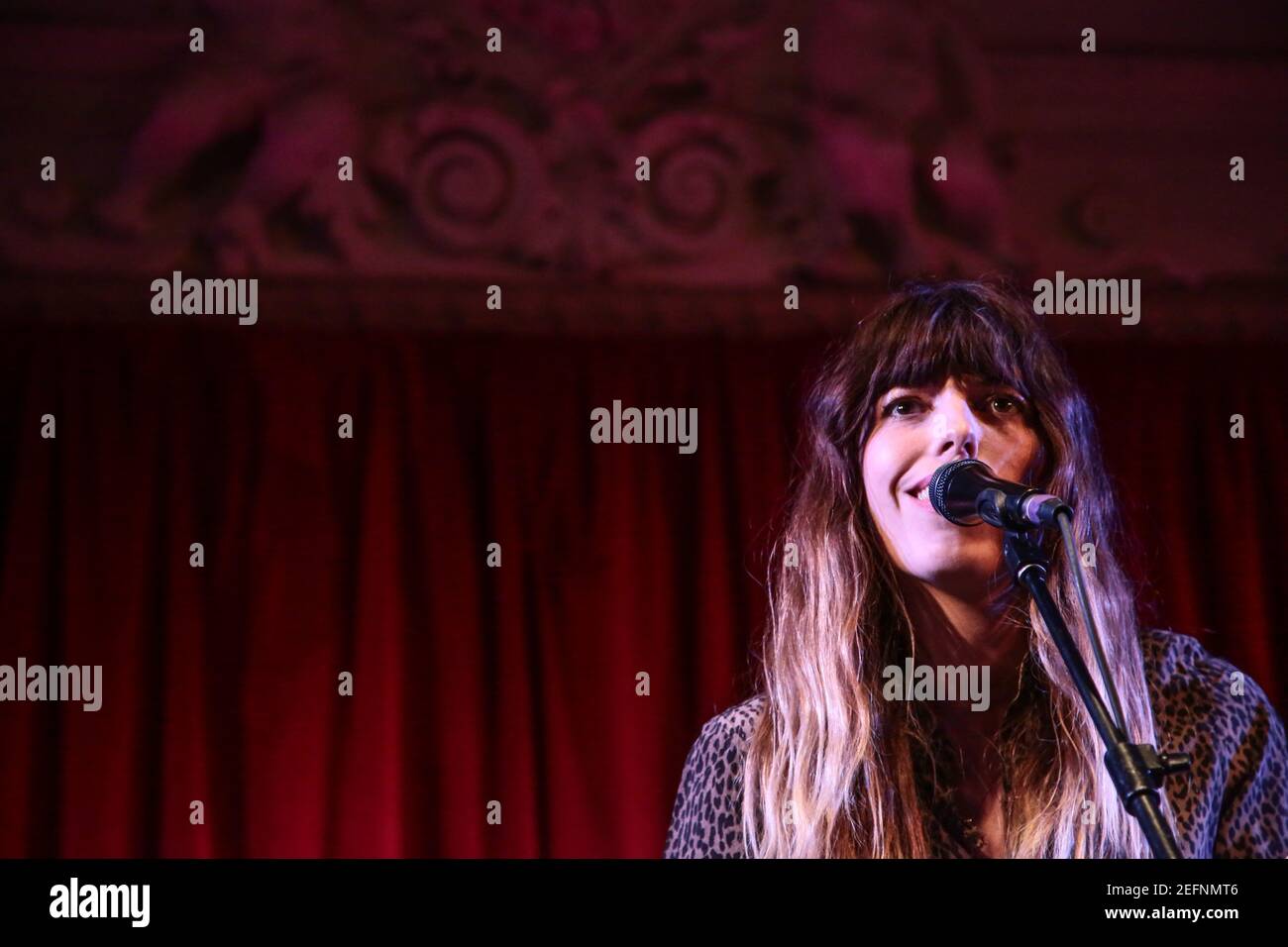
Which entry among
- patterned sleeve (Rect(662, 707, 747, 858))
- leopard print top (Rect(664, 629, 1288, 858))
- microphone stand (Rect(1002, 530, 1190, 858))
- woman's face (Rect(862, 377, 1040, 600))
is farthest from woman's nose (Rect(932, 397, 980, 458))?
microphone stand (Rect(1002, 530, 1190, 858))

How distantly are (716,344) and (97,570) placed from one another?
135cm

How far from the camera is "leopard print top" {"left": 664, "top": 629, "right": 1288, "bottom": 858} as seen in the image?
2217mm

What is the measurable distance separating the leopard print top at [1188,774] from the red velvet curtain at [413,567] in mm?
106

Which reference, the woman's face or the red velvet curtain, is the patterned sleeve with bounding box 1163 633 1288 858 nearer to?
the red velvet curtain

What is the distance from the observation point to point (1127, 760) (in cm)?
141

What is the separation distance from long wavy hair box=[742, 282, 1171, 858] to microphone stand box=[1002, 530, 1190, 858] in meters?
0.85

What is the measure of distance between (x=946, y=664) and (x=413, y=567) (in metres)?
1.08

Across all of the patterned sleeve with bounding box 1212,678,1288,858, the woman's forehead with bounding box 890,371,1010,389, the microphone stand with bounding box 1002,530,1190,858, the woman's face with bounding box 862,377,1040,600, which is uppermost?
the woman's forehead with bounding box 890,371,1010,389

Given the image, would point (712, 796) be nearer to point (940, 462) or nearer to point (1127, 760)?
point (940, 462)

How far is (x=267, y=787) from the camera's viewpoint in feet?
8.22

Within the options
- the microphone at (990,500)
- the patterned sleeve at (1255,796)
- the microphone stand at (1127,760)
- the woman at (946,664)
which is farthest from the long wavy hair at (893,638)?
the microphone stand at (1127,760)

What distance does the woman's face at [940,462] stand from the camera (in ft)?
7.89

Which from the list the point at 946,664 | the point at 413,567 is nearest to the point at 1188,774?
the point at 946,664
